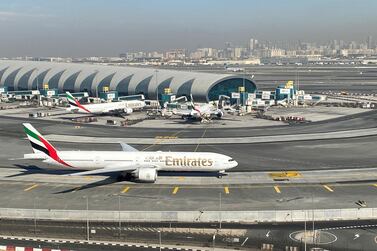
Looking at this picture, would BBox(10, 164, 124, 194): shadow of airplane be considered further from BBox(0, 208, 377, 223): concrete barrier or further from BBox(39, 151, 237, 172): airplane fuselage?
BBox(0, 208, 377, 223): concrete barrier

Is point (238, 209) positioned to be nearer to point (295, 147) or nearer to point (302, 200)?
point (302, 200)

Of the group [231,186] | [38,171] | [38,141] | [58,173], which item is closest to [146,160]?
[231,186]

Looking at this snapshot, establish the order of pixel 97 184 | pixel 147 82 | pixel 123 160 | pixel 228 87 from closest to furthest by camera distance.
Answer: pixel 97 184
pixel 123 160
pixel 228 87
pixel 147 82

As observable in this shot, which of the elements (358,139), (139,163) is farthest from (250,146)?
(139,163)

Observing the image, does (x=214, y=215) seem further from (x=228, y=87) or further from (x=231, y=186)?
(x=228, y=87)

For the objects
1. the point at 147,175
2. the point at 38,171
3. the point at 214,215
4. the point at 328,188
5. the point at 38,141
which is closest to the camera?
the point at 214,215

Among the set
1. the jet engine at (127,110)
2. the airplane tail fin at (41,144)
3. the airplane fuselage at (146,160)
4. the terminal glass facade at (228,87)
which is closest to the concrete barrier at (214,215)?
the airplane fuselage at (146,160)

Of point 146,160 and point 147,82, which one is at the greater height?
point 147,82

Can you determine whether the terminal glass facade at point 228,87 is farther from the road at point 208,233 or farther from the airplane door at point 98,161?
the road at point 208,233
